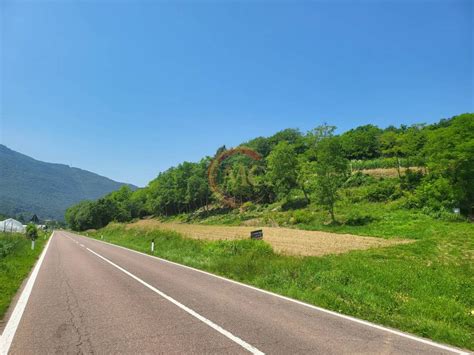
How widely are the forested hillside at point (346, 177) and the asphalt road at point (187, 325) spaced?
32.6 meters

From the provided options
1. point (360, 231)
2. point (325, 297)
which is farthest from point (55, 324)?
point (360, 231)

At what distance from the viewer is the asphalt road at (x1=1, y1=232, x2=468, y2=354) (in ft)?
17.7

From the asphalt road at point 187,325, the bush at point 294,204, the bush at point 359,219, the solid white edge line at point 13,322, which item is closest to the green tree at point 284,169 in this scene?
the bush at point 294,204

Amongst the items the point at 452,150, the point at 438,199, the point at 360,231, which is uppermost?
the point at 452,150

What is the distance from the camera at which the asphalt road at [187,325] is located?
540 cm

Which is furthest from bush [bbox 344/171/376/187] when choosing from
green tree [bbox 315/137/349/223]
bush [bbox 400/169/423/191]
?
green tree [bbox 315/137/349/223]

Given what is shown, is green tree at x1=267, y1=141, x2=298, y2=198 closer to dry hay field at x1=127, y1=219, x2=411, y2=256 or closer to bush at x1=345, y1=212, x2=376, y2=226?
bush at x1=345, y1=212, x2=376, y2=226

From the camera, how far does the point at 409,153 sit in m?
55.8

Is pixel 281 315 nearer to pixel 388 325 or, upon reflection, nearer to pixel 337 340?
pixel 337 340

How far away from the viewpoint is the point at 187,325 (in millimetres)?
6539

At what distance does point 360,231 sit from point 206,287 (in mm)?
26047

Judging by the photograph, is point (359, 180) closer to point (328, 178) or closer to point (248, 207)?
point (328, 178)

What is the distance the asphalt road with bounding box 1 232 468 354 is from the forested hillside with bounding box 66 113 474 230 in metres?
32.6

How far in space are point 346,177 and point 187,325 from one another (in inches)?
2350
